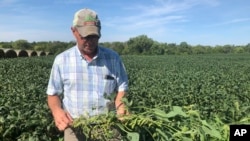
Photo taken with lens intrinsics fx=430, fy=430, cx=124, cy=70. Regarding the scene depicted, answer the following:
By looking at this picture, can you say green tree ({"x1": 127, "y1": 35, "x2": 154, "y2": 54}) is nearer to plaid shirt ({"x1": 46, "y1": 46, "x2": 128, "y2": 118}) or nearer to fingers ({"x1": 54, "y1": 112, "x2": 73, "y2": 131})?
plaid shirt ({"x1": 46, "y1": 46, "x2": 128, "y2": 118})

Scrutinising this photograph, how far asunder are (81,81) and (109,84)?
227mm

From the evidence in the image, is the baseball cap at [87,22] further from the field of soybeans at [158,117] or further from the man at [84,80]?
the field of soybeans at [158,117]

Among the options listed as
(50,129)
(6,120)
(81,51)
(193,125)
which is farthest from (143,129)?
(6,120)

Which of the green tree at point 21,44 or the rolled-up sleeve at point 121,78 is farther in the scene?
the green tree at point 21,44

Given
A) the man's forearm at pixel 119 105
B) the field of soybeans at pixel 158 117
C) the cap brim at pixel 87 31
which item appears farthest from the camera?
the cap brim at pixel 87 31

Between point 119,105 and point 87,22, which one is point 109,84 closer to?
point 119,105

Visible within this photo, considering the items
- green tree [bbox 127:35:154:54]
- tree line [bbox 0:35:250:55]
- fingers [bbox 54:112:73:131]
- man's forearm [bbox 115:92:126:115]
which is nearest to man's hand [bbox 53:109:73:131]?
fingers [bbox 54:112:73:131]

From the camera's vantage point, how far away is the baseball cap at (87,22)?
3215mm

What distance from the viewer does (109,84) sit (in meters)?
3.48

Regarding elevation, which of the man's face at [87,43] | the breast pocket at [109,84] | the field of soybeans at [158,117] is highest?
the man's face at [87,43]

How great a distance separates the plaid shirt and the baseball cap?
27 cm

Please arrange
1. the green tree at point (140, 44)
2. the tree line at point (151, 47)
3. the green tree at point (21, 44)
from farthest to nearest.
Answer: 1. the green tree at point (140, 44)
2. the tree line at point (151, 47)
3. the green tree at point (21, 44)

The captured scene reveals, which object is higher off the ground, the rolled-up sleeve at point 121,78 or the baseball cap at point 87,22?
the baseball cap at point 87,22

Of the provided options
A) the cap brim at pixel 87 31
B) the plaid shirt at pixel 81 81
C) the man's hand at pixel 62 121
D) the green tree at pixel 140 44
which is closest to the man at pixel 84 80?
the plaid shirt at pixel 81 81
